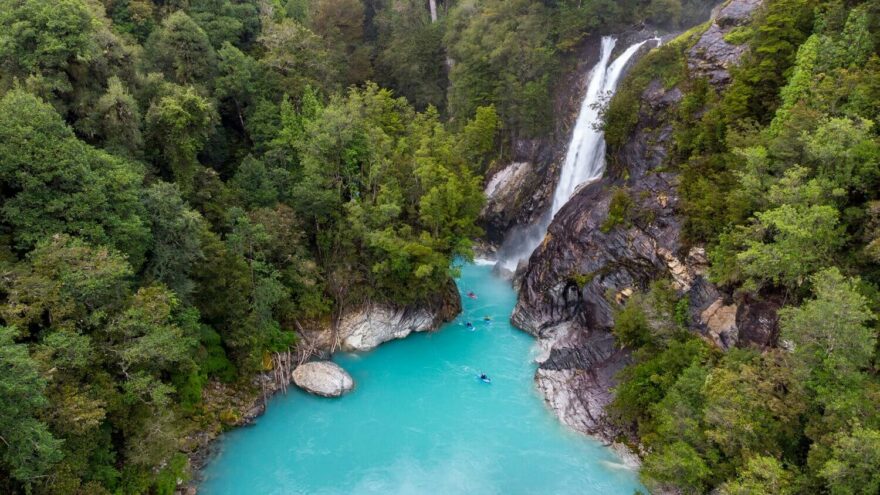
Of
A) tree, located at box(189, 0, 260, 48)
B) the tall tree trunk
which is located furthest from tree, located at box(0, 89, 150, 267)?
the tall tree trunk

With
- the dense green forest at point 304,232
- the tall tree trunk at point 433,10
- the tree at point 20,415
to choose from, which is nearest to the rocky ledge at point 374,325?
the dense green forest at point 304,232

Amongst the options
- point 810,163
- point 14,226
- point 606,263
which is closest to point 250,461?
point 14,226

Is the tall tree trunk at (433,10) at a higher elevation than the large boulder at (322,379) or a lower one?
higher

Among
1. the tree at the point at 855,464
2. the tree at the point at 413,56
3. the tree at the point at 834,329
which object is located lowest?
the tree at the point at 855,464

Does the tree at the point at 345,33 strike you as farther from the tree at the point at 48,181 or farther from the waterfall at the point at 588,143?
the tree at the point at 48,181

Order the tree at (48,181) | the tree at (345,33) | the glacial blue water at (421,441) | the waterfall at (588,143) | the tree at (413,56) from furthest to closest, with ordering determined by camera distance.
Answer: the tree at (413,56) < the tree at (345,33) < the waterfall at (588,143) < the glacial blue water at (421,441) < the tree at (48,181)

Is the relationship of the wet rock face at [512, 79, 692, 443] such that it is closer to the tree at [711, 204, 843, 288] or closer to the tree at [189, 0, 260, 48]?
the tree at [711, 204, 843, 288]
